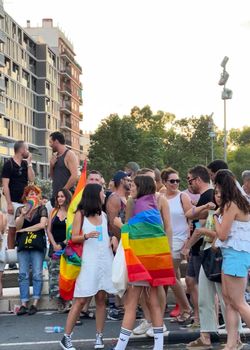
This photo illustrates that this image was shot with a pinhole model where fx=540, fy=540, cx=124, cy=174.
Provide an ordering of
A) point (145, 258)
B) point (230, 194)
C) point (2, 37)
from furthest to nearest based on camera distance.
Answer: point (2, 37) < point (145, 258) < point (230, 194)

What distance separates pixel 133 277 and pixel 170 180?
6.12 feet

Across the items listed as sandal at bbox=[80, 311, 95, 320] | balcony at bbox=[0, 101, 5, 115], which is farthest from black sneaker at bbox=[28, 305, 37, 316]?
balcony at bbox=[0, 101, 5, 115]

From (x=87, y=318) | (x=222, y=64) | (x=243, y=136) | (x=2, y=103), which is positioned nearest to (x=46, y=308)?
(x=87, y=318)

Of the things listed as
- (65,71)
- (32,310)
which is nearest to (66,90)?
(65,71)

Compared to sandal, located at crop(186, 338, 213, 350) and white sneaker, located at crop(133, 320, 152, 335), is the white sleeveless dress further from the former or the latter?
sandal, located at crop(186, 338, 213, 350)

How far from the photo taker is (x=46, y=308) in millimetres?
7891

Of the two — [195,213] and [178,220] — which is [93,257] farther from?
[178,220]

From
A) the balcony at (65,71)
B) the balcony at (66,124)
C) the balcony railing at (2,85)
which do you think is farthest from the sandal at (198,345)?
the balcony at (65,71)

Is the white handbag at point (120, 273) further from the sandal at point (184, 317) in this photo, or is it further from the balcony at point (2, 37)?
the balcony at point (2, 37)

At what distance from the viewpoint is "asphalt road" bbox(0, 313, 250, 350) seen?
19.9 ft

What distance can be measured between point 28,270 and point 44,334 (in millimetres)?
1325

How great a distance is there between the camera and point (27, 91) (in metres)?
84.8

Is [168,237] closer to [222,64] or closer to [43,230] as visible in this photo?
[43,230]

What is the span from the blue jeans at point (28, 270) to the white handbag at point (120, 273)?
2.47 m
